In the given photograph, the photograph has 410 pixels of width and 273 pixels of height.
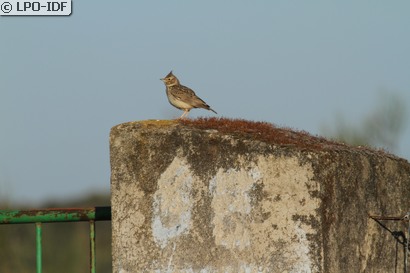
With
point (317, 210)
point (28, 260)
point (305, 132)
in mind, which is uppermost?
point (305, 132)

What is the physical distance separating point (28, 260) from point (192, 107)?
4.37 meters

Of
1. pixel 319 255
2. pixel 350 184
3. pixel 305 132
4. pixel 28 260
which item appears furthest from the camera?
pixel 28 260

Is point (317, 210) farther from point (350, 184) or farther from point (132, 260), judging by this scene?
point (132, 260)

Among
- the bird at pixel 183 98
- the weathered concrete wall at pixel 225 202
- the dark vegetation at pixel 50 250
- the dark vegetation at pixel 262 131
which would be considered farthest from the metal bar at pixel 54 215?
the dark vegetation at pixel 50 250

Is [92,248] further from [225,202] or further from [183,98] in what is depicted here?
[183,98]

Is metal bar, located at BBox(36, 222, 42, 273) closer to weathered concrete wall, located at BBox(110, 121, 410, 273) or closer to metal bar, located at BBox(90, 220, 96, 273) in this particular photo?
Result: metal bar, located at BBox(90, 220, 96, 273)

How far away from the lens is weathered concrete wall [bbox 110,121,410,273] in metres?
4.62

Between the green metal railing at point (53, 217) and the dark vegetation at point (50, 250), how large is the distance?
5129 millimetres

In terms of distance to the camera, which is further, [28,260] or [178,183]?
[28,260]

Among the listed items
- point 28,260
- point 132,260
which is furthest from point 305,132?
point 28,260

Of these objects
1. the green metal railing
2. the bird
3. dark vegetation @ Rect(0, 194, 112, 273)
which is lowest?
dark vegetation @ Rect(0, 194, 112, 273)

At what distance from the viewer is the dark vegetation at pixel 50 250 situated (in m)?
11.5

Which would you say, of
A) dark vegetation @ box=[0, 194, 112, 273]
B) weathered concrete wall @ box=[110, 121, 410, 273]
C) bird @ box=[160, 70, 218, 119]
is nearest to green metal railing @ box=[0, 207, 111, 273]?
weathered concrete wall @ box=[110, 121, 410, 273]

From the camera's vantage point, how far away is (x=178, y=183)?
187 inches
